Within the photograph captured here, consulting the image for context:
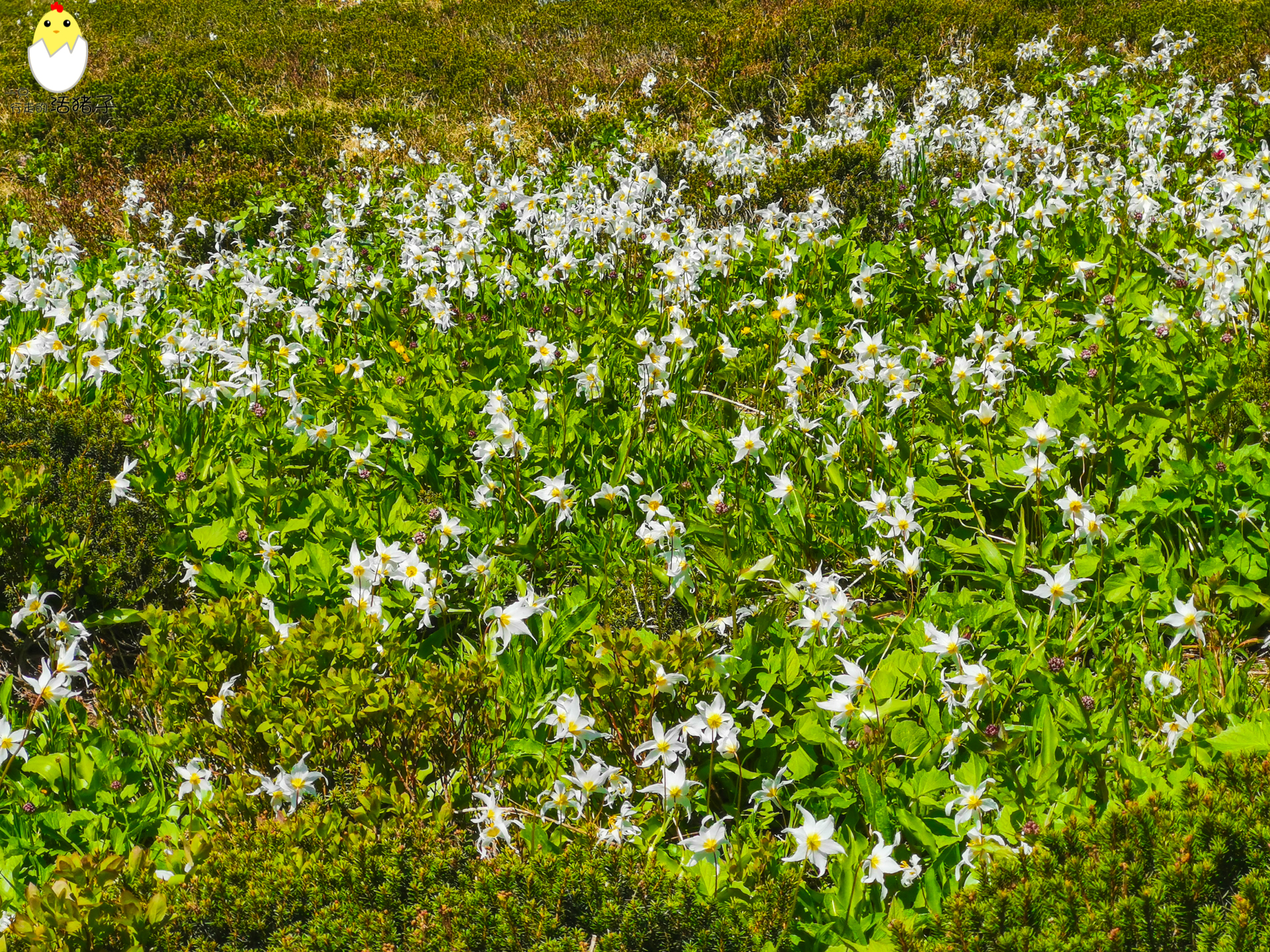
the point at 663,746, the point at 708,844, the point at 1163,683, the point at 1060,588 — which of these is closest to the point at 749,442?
the point at 1060,588

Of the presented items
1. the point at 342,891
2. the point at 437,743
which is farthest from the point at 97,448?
Answer: the point at 342,891

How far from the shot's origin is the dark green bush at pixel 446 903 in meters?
2.13

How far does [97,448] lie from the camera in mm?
4113

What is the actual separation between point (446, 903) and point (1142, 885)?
1589 mm

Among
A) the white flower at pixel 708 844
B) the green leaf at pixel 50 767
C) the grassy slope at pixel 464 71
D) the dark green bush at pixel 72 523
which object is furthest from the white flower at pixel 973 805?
the grassy slope at pixel 464 71

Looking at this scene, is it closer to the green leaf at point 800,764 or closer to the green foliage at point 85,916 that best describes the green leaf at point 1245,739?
the green leaf at point 800,764

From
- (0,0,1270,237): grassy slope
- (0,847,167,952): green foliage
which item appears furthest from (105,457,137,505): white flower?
(0,0,1270,237): grassy slope

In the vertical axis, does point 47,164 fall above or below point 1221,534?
above

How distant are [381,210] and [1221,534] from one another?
6327 millimetres

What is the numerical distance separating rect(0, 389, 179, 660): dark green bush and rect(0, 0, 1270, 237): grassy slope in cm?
459

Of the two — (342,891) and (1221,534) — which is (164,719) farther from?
(1221,534)

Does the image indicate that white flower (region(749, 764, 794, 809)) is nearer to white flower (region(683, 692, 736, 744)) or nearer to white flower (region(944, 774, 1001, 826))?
white flower (region(683, 692, 736, 744))

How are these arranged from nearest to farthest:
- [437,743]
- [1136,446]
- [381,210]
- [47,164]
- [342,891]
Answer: [342,891]
[437,743]
[1136,446]
[381,210]
[47,164]

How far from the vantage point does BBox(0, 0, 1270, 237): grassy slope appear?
9383 millimetres
